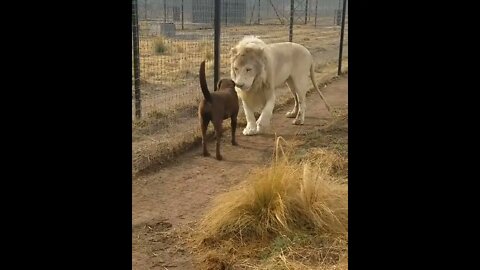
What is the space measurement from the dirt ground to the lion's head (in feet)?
1.89

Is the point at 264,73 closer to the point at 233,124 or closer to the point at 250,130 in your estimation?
the point at 250,130

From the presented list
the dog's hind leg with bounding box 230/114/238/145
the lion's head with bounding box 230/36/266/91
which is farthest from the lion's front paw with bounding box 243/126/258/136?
the lion's head with bounding box 230/36/266/91

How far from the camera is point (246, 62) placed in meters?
5.06

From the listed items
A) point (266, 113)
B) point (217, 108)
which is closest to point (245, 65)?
point (266, 113)

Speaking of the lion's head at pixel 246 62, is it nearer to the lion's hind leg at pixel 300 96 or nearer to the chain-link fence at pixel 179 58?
the chain-link fence at pixel 179 58

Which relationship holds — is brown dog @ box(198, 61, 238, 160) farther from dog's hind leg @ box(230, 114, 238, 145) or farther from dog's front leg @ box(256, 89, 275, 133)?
dog's front leg @ box(256, 89, 275, 133)
